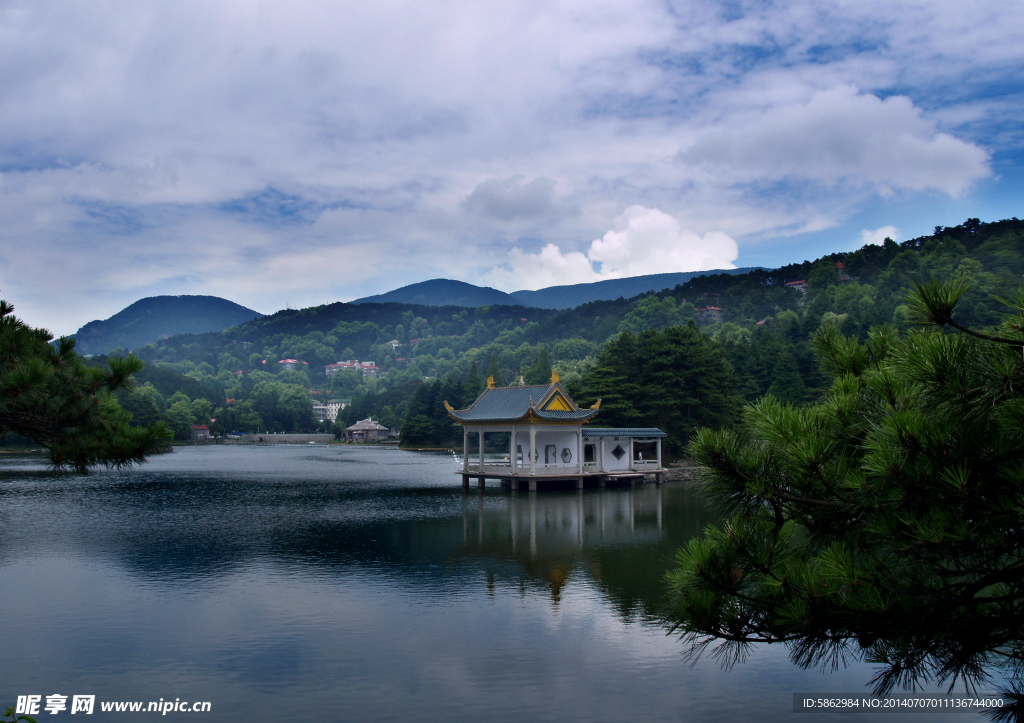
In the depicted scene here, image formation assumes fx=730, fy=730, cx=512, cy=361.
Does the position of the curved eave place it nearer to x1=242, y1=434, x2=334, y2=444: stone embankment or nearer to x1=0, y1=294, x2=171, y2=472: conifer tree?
x1=0, y1=294, x2=171, y2=472: conifer tree

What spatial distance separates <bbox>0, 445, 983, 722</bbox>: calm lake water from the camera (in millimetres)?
6754

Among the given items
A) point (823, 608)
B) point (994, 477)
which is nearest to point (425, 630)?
point (823, 608)

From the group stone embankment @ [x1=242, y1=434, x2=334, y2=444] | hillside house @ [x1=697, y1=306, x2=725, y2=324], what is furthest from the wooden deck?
stone embankment @ [x1=242, y1=434, x2=334, y2=444]

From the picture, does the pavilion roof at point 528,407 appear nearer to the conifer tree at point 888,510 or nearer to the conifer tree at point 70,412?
the conifer tree at point 70,412

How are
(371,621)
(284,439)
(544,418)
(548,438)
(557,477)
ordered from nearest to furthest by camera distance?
(371,621) → (544,418) → (557,477) → (548,438) → (284,439)

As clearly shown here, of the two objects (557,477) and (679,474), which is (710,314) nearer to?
(679,474)

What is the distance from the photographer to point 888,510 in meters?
2.93

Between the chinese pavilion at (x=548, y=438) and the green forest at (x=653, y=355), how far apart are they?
4.92 metres

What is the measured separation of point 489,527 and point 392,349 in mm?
172777

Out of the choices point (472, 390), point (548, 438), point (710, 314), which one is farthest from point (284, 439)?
A: point (548, 438)

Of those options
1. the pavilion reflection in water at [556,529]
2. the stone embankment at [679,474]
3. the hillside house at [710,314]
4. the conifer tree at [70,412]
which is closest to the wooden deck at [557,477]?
the pavilion reflection in water at [556,529]

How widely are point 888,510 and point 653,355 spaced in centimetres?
3099

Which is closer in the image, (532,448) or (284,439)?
(532,448)

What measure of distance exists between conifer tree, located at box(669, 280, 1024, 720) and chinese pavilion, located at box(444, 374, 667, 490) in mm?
20401
